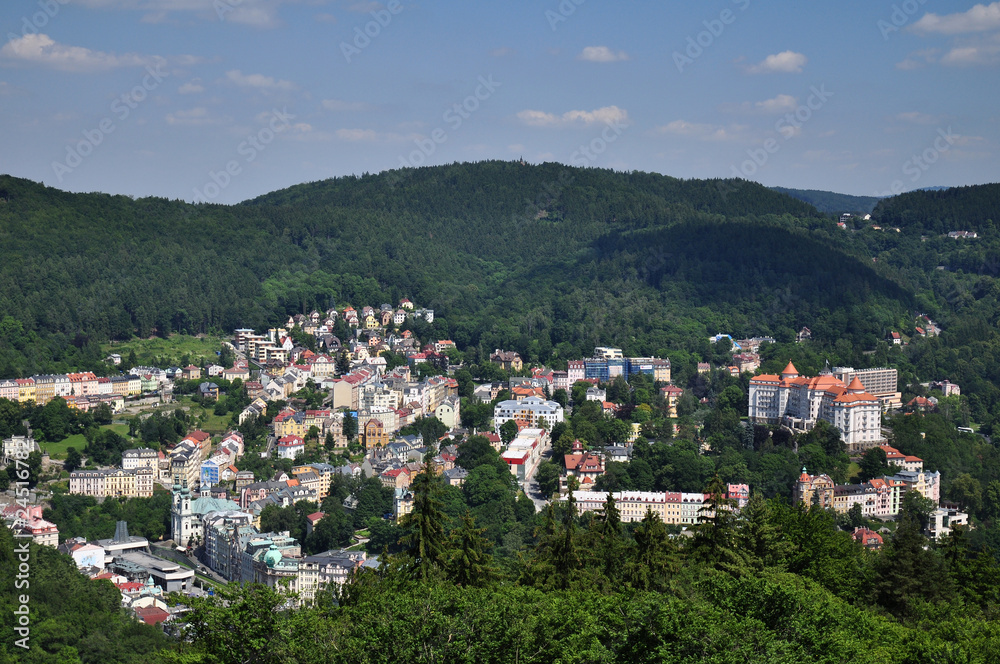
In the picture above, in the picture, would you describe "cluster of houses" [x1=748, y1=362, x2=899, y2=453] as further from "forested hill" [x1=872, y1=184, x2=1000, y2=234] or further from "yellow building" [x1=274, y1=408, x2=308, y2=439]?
"forested hill" [x1=872, y1=184, x2=1000, y2=234]

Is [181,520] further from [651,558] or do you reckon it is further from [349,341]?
[349,341]

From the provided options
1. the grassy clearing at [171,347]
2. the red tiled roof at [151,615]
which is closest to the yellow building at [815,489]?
the red tiled roof at [151,615]

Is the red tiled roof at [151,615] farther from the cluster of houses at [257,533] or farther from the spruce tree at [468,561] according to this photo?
the spruce tree at [468,561]

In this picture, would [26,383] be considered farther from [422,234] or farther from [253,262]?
[422,234]

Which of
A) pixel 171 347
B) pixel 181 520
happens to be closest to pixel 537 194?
pixel 171 347

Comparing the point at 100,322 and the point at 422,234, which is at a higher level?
the point at 422,234

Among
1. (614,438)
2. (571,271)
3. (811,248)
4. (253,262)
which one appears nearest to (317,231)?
(253,262)
